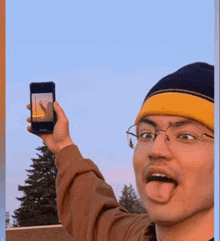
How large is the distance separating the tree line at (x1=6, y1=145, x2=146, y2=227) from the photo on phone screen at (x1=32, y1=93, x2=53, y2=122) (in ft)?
58.4

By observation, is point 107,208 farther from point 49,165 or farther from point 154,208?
point 49,165

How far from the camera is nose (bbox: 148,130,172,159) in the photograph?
6.09ft

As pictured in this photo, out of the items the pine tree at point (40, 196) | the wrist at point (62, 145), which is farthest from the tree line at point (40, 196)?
the wrist at point (62, 145)

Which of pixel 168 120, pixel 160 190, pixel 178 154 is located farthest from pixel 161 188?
pixel 168 120

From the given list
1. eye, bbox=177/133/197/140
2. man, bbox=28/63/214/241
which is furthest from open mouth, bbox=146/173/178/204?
eye, bbox=177/133/197/140

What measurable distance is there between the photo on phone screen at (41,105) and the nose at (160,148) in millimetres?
675

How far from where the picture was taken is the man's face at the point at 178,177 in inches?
72.1

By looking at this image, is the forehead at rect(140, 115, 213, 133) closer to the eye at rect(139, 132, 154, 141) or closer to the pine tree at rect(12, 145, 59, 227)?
the eye at rect(139, 132, 154, 141)

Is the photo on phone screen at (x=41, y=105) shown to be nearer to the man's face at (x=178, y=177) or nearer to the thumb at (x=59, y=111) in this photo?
the thumb at (x=59, y=111)

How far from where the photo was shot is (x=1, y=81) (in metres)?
1.72

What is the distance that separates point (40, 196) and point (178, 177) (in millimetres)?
19732

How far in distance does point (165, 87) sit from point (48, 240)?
553 inches

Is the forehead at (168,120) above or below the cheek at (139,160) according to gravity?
above

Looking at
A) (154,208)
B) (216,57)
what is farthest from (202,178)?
(216,57)
